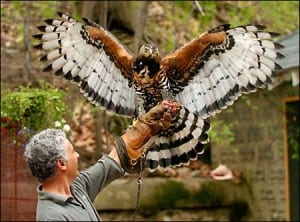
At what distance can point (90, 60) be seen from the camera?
5.52m

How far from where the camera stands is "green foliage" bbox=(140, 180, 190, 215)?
9.99 meters

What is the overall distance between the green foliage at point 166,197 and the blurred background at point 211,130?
0.04 feet

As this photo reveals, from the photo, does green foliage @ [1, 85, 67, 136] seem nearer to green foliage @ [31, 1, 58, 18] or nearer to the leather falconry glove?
green foliage @ [31, 1, 58, 18]

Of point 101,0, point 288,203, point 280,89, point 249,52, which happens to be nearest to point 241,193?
point 288,203

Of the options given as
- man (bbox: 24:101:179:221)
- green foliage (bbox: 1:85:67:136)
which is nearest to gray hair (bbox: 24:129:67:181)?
man (bbox: 24:101:179:221)

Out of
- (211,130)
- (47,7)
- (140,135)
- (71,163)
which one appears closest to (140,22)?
(47,7)

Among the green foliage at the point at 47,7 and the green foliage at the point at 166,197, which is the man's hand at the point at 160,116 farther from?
the green foliage at the point at 47,7

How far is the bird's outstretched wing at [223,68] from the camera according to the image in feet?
17.2

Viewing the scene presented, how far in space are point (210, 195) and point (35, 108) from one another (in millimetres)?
4018

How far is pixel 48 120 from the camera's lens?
716 cm

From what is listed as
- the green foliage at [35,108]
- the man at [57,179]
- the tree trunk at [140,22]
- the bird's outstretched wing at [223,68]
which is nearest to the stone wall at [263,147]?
the tree trunk at [140,22]

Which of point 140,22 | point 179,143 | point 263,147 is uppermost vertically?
point 140,22

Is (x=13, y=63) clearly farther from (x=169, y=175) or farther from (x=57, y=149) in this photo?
(x=57, y=149)

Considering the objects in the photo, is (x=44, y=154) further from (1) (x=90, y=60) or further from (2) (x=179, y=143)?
(1) (x=90, y=60)
